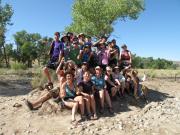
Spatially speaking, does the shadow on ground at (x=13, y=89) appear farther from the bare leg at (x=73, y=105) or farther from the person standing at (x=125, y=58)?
the bare leg at (x=73, y=105)

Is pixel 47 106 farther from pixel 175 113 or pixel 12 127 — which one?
pixel 175 113

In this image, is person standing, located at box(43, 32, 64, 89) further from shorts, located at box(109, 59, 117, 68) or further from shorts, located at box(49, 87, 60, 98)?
shorts, located at box(109, 59, 117, 68)

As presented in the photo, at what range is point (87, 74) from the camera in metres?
10.9

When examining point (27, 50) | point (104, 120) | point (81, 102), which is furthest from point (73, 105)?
point (27, 50)

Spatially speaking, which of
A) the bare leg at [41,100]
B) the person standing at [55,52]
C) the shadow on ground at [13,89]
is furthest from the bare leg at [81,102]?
the shadow on ground at [13,89]

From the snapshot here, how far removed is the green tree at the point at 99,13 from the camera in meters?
30.7

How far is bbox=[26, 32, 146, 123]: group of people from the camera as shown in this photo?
1076cm

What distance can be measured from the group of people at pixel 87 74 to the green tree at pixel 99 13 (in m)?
17.9

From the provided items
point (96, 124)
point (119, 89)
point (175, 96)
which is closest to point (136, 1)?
point (175, 96)

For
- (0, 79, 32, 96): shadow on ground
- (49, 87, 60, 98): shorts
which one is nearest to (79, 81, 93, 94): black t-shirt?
(49, 87, 60, 98): shorts

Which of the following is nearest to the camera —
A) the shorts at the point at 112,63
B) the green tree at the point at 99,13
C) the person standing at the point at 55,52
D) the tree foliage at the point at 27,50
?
the person standing at the point at 55,52

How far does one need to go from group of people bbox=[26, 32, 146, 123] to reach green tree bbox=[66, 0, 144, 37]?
58.8 feet

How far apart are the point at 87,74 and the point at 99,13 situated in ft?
67.5

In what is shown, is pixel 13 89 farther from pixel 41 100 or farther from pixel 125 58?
pixel 125 58
